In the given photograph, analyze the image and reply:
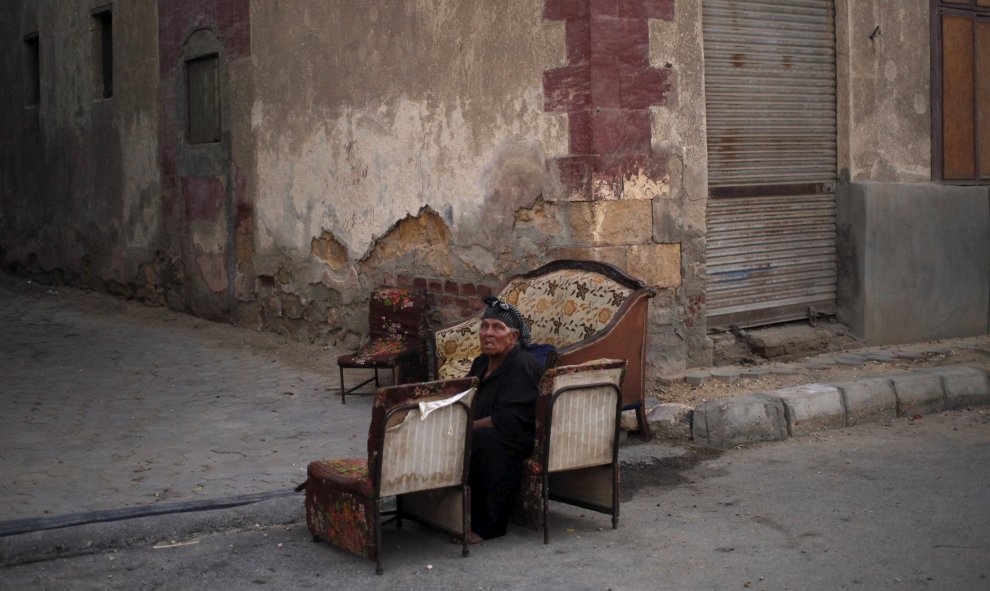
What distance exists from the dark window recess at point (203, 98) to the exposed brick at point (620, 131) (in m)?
5.45

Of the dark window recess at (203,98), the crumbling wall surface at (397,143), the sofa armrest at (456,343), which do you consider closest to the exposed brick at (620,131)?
the crumbling wall surface at (397,143)

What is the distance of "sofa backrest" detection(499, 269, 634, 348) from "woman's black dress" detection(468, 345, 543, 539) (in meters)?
Answer: 1.79

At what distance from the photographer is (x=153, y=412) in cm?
869

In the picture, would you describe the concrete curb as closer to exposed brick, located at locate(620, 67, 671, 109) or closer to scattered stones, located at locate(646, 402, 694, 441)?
scattered stones, located at locate(646, 402, 694, 441)

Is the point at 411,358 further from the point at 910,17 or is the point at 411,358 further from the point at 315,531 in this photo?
the point at 910,17

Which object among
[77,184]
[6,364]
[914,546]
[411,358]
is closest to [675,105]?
[411,358]

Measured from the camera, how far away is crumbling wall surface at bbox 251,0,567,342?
8891 millimetres

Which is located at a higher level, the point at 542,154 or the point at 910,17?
the point at 910,17

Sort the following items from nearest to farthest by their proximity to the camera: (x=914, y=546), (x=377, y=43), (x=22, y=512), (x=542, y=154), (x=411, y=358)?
(x=914, y=546)
(x=22, y=512)
(x=542, y=154)
(x=411, y=358)
(x=377, y=43)

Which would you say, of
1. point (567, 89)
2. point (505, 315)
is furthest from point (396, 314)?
point (505, 315)

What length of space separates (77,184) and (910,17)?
33.2 ft

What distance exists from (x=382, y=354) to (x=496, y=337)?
3265 mm

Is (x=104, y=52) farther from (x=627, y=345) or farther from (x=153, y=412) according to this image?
(x=627, y=345)

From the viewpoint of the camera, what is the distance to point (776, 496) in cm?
637
